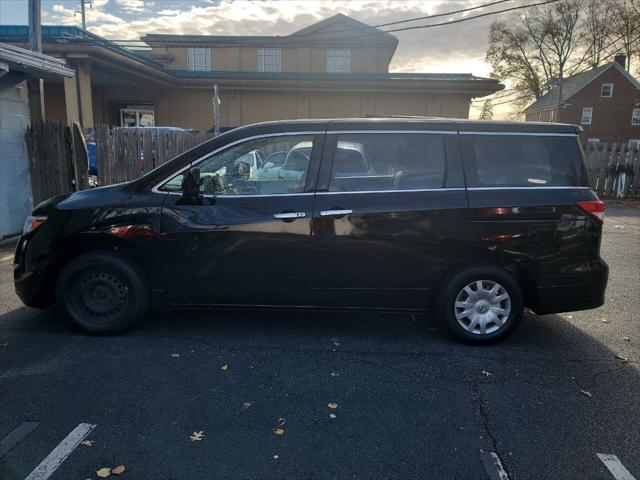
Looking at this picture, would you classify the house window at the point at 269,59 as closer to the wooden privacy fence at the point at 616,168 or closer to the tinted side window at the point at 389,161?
the wooden privacy fence at the point at 616,168

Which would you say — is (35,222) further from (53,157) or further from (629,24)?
(629,24)

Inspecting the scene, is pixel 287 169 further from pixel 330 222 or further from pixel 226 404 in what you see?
pixel 226 404

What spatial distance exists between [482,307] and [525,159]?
135 cm

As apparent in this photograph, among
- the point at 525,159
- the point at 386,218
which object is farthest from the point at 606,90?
the point at 386,218

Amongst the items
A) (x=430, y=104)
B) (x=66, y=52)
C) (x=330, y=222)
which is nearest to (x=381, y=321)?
(x=330, y=222)

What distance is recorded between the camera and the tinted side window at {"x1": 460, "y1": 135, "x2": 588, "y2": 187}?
4.29m

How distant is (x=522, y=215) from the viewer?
4.20m

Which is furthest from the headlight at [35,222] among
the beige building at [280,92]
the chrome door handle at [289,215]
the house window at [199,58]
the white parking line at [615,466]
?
the house window at [199,58]

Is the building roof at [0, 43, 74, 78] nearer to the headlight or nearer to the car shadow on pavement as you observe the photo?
the headlight

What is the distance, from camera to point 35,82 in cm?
887

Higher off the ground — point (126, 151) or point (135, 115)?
point (135, 115)

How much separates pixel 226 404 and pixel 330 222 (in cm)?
168

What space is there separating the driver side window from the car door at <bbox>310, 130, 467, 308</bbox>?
0.23 metres

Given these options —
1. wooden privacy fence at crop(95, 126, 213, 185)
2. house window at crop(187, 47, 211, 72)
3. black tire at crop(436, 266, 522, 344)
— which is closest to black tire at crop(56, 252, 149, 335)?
black tire at crop(436, 266, 522, 344)
